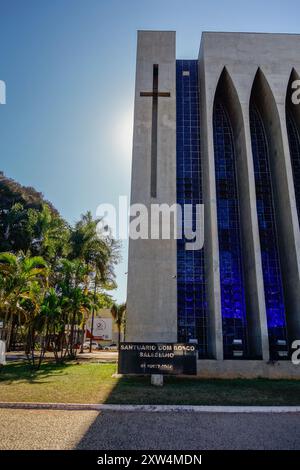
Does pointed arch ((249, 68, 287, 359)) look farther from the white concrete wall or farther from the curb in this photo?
the curb

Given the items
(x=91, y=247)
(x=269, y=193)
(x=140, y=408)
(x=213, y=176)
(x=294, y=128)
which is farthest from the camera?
(x=91, y=247)

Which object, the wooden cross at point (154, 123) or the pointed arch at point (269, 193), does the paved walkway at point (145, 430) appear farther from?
the wooden cross at point (154, 123)

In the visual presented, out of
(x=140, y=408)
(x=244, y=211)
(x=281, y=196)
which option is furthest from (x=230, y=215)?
(x=140, y=408)

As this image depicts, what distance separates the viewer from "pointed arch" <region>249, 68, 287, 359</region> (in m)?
20.2

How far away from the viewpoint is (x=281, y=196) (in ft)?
70.6

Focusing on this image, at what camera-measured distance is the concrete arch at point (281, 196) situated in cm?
1947

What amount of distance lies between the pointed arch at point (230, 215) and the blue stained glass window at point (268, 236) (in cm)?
164

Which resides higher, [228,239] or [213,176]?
[213,176]

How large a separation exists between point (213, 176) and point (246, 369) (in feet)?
42.9

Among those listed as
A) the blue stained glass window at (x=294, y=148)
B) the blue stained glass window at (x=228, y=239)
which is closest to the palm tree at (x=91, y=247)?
the blue stained glass window at (x=228, y=239)

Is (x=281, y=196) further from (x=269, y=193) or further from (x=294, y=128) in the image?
(x=294, y=128)

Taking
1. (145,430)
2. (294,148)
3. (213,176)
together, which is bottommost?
(145,430)

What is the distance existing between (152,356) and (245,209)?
1362 centimetres
